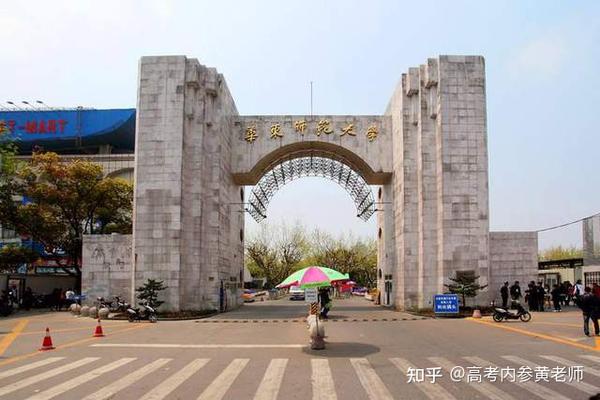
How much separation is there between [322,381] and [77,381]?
13.5ft

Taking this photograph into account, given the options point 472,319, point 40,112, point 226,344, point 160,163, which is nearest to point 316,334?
point 226,344

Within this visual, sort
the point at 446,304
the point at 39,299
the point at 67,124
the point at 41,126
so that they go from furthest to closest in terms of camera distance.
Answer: the point at 67,124
the point at 41,126
the point at 39,299
the point at 446,304

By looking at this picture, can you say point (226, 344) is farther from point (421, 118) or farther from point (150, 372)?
point (421, 118)

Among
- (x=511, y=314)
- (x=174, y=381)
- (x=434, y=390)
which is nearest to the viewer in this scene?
(x=434, y=390)

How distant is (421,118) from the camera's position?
27406mm

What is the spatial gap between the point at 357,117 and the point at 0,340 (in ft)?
69.0

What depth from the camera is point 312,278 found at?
551 inches

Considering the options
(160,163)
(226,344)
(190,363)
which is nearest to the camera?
(190,363)

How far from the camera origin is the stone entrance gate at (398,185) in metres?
26.1

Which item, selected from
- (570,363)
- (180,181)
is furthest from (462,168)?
(570,363)

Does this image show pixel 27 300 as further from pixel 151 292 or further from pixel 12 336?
pixel 12 336

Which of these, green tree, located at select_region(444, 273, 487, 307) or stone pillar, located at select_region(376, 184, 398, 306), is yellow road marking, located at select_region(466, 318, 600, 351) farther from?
stone pillar, located at select_region(376, 184, 398, 306)

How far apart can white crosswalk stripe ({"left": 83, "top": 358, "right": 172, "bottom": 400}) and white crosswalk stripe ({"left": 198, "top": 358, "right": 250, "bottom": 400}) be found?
54.2 inches

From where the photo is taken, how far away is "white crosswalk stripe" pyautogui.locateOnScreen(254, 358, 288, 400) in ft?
27.1
